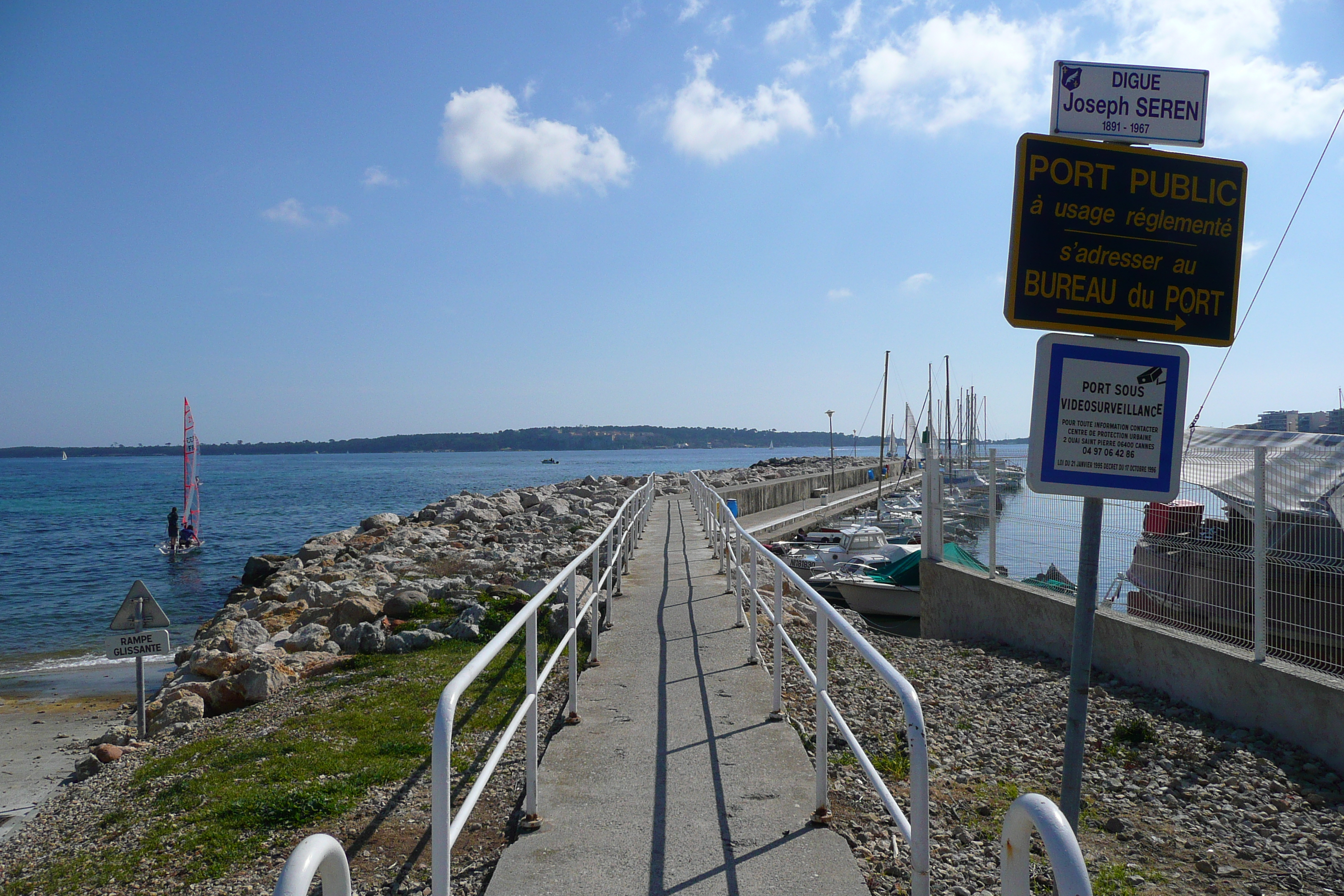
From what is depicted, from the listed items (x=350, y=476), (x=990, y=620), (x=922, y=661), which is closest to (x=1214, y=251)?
(x=922, y=661)

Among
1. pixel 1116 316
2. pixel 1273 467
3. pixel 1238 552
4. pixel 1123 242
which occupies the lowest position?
pixel 1238 552

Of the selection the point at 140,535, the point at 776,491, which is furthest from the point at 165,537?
the point at 776,491

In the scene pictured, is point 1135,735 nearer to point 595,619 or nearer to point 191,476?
point 595,619

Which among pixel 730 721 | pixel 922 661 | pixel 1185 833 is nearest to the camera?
pixel 1185 833

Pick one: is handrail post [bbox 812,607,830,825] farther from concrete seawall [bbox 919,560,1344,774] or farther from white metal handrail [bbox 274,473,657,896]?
concrete seawall [bbox 919,560,1344,774]

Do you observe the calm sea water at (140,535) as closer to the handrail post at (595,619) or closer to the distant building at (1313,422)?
the handrail post at (595,619)

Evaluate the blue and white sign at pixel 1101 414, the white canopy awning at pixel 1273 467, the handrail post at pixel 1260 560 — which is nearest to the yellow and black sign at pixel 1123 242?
the blue and white sign at pixel 1101 414

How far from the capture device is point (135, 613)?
9.12m

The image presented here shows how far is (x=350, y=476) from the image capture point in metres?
116

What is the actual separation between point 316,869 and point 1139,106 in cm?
340

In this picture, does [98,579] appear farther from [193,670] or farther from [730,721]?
[730,721]

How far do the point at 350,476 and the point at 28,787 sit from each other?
11422cm

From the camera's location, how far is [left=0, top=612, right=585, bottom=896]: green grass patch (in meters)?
4.34

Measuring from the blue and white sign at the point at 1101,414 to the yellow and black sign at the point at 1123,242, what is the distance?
0.10 m
